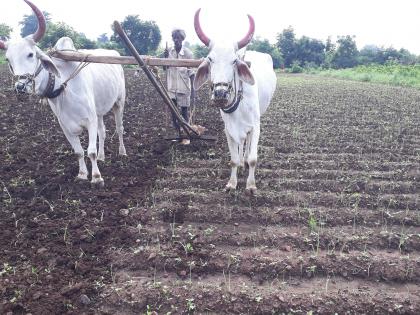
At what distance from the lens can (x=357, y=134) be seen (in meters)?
8.83

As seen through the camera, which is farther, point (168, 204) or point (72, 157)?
point (72, 157)

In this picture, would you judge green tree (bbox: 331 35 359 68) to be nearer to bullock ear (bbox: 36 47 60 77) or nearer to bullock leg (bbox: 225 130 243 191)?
bullock leg (bbox: 225 130 243 191)

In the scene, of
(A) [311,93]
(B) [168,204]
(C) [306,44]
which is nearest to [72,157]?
(B) [168,204]

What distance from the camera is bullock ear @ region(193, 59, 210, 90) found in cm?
473

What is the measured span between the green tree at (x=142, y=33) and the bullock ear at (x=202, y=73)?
2842 centimetres

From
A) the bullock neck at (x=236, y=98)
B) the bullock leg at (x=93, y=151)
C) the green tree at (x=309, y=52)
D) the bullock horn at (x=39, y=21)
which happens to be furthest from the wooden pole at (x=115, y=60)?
the green tree at (x=309, y=52)

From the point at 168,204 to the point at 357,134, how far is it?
5.36m

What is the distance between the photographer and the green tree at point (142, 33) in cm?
3222

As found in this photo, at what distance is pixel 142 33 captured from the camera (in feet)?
107

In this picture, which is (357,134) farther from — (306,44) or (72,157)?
(306,44)

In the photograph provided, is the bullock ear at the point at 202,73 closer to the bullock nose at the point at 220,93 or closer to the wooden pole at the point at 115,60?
the wooden pole at the point at 115,60

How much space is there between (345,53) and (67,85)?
39.0 m

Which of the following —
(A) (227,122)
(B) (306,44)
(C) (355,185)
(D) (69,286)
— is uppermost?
(B) (306,44)

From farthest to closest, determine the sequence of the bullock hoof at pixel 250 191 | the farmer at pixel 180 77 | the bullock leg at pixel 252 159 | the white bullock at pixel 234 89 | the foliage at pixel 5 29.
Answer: the foliage at pixel 5 29
the farmer at pixel 180 77
the bullock hoof at pixel 250 191
the bullock leg at pixel 252 159
the white bullock at pixel 234 89
